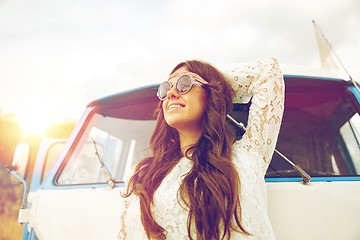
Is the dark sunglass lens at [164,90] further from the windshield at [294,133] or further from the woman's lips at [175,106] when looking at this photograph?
the windshield at [294,133]

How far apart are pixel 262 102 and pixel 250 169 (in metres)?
0.38

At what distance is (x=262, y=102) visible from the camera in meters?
1.48

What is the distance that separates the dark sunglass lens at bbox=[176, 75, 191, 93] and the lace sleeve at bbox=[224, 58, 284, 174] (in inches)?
12.2

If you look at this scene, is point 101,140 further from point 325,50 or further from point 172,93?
point 325,50

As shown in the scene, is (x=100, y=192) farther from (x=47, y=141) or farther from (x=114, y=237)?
(x=47, y=141)

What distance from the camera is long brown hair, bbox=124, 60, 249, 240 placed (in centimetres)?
119

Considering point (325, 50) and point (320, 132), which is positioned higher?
point (325, 50)

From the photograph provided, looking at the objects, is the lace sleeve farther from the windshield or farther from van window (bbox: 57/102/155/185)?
van window (bbox: 57/102/155/185)

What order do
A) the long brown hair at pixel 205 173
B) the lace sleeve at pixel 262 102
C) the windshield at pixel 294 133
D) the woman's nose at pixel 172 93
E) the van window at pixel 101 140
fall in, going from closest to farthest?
the long brown hair at pixel 205 173
the lace sleeve at pixel 262 102
the woman's nose at pixel 172 93
the windshield at pixel 294 133
the van window at pixel 101 140

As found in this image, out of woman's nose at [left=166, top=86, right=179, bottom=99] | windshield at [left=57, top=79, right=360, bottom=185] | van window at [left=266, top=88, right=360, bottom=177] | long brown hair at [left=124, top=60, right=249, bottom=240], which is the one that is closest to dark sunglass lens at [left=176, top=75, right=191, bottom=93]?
woman's nose at [left=166, top=86, right=179, bottom=99]

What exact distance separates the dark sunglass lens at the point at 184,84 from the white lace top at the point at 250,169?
0.31 meters

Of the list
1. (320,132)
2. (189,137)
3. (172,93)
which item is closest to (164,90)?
(172,93)

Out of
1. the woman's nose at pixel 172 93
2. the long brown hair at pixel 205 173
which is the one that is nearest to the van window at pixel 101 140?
the long brown hair at pixel 205 173

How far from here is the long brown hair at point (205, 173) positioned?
1.19 metres
